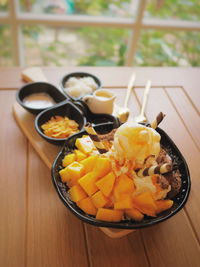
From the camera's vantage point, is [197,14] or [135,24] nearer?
[135,24]

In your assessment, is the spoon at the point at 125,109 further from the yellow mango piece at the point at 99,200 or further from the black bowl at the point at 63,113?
the yellow mango piece at the point at 99,200

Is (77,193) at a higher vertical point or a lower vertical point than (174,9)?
lower

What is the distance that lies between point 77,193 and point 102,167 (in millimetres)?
99

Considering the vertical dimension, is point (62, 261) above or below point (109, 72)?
below

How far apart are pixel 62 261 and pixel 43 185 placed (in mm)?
252

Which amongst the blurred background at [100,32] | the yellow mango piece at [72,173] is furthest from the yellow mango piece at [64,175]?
the blurred background at [100,32]

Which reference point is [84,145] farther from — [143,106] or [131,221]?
[143,106]

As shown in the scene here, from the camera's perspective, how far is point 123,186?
27.9 inches

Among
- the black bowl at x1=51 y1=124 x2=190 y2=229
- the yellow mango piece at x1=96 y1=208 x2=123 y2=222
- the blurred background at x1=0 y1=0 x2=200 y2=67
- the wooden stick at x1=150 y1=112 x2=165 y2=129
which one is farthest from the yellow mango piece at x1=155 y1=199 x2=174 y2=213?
the blurred background at x1=0 y1=0 x2=200 y2=67

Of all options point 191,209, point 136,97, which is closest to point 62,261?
point 191,209

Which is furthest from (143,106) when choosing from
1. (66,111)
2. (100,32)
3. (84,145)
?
(100,32)

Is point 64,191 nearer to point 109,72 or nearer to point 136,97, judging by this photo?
point 136,97

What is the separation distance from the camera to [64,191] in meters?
0.75

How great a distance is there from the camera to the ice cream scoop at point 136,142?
2.22 feet
